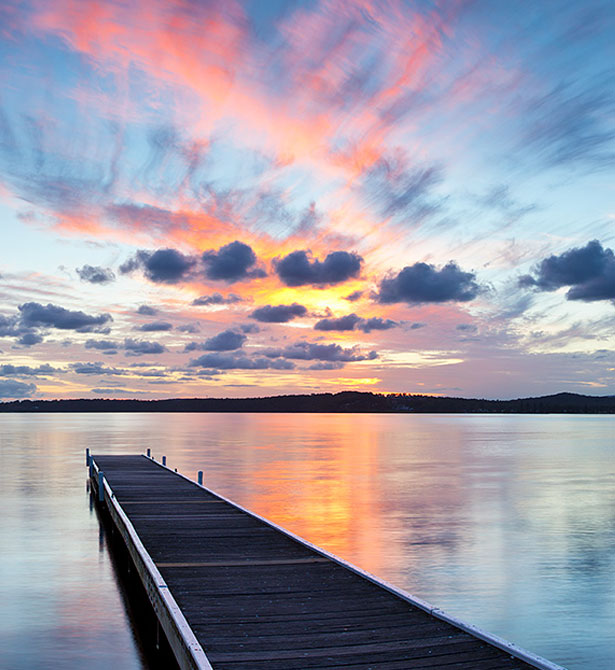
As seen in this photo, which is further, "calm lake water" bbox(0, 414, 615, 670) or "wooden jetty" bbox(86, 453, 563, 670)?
"calm lake water" bbox(0, 414, 615, 670)

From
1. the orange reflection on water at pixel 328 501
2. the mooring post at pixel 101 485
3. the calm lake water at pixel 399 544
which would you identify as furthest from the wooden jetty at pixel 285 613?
Answer: the mooring post at pixel 101 485

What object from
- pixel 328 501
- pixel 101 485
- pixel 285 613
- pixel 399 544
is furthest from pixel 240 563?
pixel 328 501

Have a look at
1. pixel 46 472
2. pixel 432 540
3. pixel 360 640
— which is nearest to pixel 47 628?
pixel 360 640

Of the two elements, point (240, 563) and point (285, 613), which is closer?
point (285, 613)

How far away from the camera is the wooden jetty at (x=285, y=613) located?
7.22 meters

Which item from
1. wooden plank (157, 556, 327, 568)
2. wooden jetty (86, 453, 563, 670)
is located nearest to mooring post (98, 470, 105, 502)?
wooden jetty (86, 453, 563, 670)

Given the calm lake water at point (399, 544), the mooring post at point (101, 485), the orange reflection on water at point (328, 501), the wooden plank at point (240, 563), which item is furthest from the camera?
the mooring post at point (101, 485)

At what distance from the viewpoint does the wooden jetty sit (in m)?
7.22

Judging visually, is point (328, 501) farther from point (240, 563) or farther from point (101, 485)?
point (240, 563)

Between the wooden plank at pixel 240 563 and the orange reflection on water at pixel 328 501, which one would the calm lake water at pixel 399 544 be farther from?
the wooden plank at pixel 240 563

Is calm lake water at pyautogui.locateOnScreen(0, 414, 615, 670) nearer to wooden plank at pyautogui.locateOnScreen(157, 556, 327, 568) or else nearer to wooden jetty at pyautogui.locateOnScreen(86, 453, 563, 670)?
wooden plank at pyautogui.locateOnScreen(157, 556, 327, 568)

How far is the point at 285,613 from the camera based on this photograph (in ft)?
29.0

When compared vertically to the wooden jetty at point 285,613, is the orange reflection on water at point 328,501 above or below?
below

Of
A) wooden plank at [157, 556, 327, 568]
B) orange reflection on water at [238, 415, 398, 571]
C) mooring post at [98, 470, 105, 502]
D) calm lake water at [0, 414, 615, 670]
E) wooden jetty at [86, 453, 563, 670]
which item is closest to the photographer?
wooden jetty at [86, 453, 563, 670]
